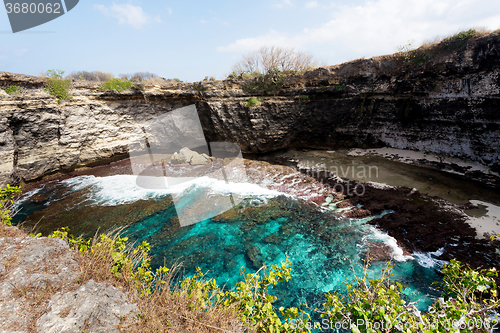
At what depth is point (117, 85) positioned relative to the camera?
17219 millimetres

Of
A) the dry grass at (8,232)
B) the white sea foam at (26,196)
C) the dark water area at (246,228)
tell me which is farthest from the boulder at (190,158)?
the dry grass at (8,232)

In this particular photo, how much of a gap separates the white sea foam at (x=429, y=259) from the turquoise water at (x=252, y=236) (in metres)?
0.05

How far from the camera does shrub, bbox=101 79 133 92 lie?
16.8 meters

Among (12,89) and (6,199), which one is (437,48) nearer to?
(6,199)

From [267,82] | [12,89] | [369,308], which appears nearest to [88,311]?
[369,308]

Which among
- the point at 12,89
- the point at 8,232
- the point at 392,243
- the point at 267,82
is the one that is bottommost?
the point at 392,243

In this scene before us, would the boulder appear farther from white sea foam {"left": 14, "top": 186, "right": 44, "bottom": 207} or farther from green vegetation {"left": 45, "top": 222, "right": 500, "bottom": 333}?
green vegetation {"left": 45, "top": 222, "right": 500, "bottom": 333}

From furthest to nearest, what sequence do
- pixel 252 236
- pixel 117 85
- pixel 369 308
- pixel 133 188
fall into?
pixel 117 85 < pixel 133 188 < pixel 252 236 < pixel 369 308

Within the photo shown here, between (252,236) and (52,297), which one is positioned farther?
(252,236)

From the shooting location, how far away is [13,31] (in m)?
9.62

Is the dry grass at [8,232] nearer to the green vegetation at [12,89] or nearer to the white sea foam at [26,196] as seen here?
the white sea foam at [26,196]

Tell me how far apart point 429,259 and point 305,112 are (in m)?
12.8

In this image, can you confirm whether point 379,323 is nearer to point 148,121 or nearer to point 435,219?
point 435,219

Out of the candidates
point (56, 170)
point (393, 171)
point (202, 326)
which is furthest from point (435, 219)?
point (56, 170)
